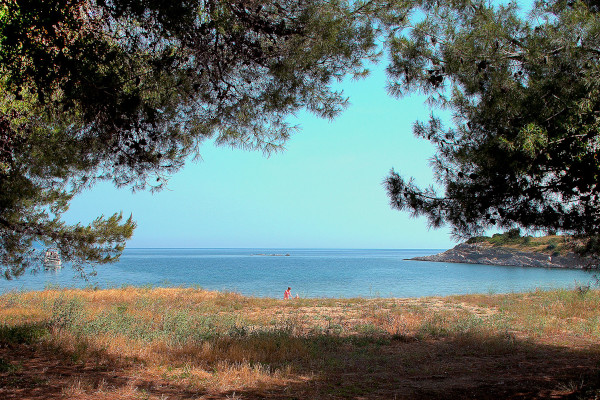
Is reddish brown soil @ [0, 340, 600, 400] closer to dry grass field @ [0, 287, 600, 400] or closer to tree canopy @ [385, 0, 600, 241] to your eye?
dry grass field @ [0, 287, 600, 400]

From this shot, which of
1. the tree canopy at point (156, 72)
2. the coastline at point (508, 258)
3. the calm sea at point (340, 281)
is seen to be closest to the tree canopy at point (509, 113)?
the tree canopy at point (156, 72)

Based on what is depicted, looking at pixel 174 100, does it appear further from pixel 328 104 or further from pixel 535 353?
pixel 535 353

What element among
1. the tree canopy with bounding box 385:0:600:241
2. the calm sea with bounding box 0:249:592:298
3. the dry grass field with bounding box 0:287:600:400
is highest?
the tree canopy with bounding box 385:0:600:241

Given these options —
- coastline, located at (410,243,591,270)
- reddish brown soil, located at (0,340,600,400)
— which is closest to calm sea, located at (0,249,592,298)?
coastline, located at (410,243,591,270)

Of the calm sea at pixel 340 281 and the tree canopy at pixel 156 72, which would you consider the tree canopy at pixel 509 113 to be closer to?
the tree canopy at pixel 156 72

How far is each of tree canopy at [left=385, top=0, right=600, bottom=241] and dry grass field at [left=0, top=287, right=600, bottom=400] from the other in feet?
7.45

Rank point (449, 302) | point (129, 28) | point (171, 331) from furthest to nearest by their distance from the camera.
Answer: point (449, 302), point (171, 331), point (129, 28)

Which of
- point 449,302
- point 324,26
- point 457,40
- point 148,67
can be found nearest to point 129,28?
point 148,67

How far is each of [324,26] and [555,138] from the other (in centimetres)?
276

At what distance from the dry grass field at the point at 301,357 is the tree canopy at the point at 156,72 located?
2666 millimetres

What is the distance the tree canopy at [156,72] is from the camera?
413cm

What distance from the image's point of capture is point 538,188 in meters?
4.73

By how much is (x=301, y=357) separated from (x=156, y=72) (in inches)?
198

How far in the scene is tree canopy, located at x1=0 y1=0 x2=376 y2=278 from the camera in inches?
163
